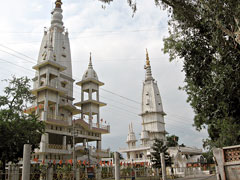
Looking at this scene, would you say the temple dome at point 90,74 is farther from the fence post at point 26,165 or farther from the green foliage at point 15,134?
the fence post at point 26,165

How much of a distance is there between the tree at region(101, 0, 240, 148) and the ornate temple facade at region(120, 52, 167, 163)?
Answer: 145 feet

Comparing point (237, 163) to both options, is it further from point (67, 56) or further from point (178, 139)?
point (178, 139)

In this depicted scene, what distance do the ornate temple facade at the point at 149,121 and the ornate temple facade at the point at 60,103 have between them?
62.4 feet

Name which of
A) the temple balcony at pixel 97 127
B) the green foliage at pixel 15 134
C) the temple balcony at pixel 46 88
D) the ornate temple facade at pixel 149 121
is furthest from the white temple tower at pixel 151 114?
the green foliage at pixel 15 134

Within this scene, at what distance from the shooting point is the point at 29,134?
65.9 ft

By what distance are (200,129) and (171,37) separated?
27.1 feet

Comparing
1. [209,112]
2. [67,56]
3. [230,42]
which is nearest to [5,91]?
[67,56]

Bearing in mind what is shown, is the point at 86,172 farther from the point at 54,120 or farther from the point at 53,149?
the point at 54,120

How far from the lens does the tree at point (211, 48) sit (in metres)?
11.2

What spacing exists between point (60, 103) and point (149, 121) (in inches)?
1174

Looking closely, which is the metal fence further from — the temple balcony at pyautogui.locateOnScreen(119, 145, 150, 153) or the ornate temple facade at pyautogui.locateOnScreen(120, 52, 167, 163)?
the ornate temple facade at pyautogui.locateOnScreen(120, 52, 167, 163)

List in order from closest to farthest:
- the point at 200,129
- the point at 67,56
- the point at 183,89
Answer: the point at 183,89, the point at 200,129, the point at 67,56

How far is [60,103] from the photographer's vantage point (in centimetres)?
3622

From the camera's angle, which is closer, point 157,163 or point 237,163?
point 237,163
